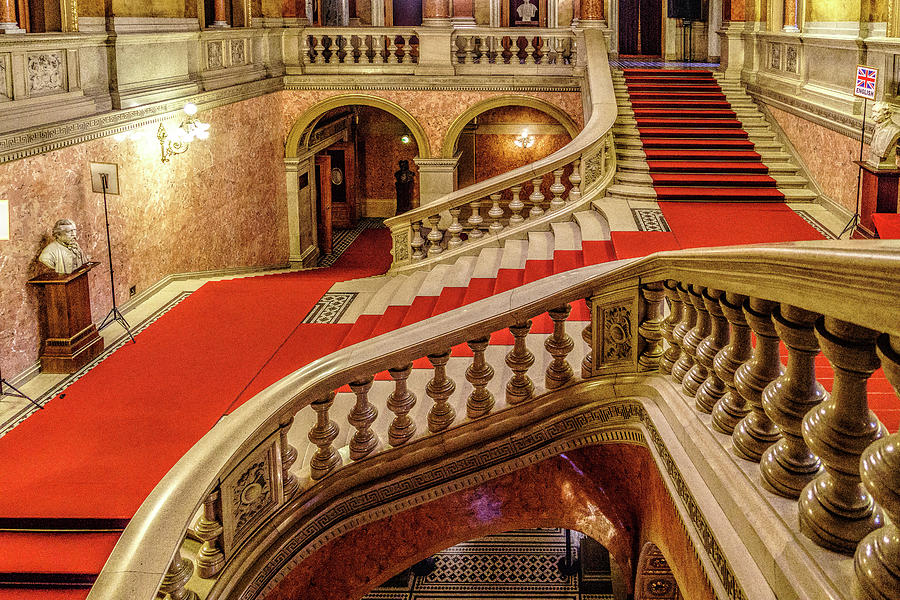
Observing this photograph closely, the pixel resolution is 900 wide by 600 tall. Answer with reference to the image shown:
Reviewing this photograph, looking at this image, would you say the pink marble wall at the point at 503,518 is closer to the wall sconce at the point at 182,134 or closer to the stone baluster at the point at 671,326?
the stone baluster at the point at 671,326

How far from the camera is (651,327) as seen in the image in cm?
A: 356

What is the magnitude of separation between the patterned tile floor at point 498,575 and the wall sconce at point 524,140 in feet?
30.8

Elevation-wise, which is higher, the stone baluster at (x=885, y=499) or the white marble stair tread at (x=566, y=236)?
the stone baluster at (x=885, y=499)

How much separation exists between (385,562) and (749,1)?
10712 millimetres

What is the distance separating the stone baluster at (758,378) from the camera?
7.58 feet

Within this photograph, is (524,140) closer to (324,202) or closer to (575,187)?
(324,202)

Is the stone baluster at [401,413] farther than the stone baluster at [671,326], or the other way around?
the stone baluster at [401,413]

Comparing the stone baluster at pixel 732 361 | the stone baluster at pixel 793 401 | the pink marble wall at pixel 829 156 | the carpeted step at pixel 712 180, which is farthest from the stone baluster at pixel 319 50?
the stone baluster at pixel 793 401

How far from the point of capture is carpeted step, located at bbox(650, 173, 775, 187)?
919 centimetres

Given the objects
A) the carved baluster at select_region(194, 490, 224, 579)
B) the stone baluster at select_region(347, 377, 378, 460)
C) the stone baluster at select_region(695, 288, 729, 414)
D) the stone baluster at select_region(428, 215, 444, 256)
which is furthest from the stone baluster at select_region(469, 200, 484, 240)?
the carved baluster at select_region(194, 490, 224, 579)

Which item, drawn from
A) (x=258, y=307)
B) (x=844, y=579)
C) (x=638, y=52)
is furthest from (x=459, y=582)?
(x=638, y=52)

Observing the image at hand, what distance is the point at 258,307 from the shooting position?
799 centimetres

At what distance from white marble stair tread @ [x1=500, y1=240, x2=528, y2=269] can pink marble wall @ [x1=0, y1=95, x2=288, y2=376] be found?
13.3 ft

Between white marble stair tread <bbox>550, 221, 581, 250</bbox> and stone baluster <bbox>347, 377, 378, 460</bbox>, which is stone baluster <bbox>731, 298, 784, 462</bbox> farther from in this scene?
white marble stair tread <bbox>550, 221, 581, 250</bbox>
